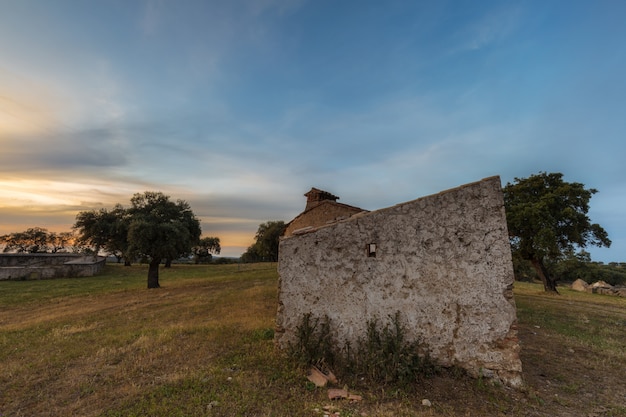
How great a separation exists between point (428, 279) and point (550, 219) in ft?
65.7

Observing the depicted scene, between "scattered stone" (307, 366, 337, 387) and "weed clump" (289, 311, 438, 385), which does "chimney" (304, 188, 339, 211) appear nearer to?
"weed clump" (289, 311, 438, 385)

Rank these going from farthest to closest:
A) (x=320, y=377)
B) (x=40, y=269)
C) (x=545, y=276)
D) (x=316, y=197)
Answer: (x=40, y=269)
(x=545, y=276)
(x=316, y=197)
(x=320, y=377)

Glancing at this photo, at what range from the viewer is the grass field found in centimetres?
466

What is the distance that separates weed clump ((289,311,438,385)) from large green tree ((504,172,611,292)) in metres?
19.1

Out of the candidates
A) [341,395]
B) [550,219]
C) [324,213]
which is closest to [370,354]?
[341,395]

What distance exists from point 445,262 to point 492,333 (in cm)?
155

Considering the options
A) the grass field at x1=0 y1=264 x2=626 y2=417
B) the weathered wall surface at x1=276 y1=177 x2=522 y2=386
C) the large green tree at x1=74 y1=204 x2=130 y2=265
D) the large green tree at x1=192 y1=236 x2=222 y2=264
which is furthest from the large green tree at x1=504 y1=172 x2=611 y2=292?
the large green tree at x1=192 y1=236 x2=222 y2=264

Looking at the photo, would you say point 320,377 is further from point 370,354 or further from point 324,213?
point 324,213

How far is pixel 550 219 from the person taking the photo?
19.9 meters

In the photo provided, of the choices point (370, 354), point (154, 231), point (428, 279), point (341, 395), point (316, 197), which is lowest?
point (341, 395)

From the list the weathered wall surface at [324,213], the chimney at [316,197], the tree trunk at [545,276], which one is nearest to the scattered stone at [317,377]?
the weathered wall surface at [324,213]

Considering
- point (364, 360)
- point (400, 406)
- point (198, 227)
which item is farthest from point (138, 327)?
point (198, 227)

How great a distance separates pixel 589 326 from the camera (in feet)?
34.6

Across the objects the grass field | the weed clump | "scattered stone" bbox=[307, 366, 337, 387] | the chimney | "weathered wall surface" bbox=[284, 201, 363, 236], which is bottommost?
the grass field
